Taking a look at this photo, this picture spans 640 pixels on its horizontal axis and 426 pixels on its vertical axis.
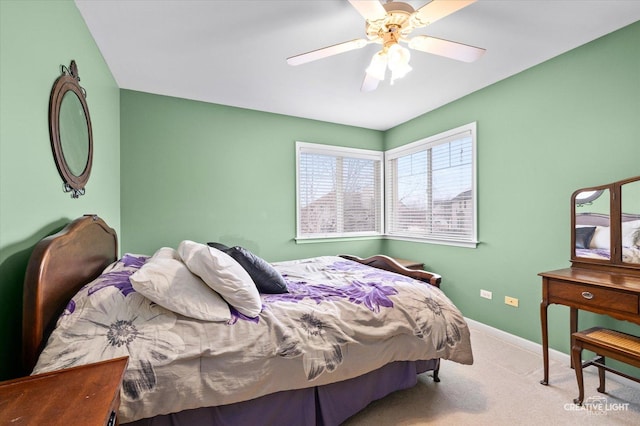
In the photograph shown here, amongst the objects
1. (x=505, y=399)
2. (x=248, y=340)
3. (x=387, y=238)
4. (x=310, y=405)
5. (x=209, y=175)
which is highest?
(x=209, y=175)

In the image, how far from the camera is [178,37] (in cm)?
216

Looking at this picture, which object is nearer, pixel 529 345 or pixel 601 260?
pixel 601 260

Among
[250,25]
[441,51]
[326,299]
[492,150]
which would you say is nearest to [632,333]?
[492,150]

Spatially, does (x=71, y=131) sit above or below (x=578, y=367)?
above

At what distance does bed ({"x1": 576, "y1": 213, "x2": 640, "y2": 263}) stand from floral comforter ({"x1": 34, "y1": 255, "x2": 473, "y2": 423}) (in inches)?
50.2

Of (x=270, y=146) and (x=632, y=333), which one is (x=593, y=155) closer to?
(x=632, y=333)

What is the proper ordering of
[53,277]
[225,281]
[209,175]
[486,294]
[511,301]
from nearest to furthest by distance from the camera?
1. [53,277]
2. [225,281]
3. [511,301]
4. [486,294]
5. [209,175]

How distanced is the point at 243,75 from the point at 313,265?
1923mm

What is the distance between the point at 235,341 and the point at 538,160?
2.90 meters

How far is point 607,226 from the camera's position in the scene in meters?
2.18

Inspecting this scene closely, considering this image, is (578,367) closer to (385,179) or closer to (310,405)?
(310,405)

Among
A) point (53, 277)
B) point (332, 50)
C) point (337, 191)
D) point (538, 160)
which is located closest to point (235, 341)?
point (53, 277)

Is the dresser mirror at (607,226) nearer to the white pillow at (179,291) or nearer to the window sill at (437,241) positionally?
the window sill at (437,241)

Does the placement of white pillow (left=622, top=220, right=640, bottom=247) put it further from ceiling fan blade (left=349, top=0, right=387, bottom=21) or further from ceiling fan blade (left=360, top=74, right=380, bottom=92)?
ceiling fan blade (left=349, top=0, right=387, bottom=21)
